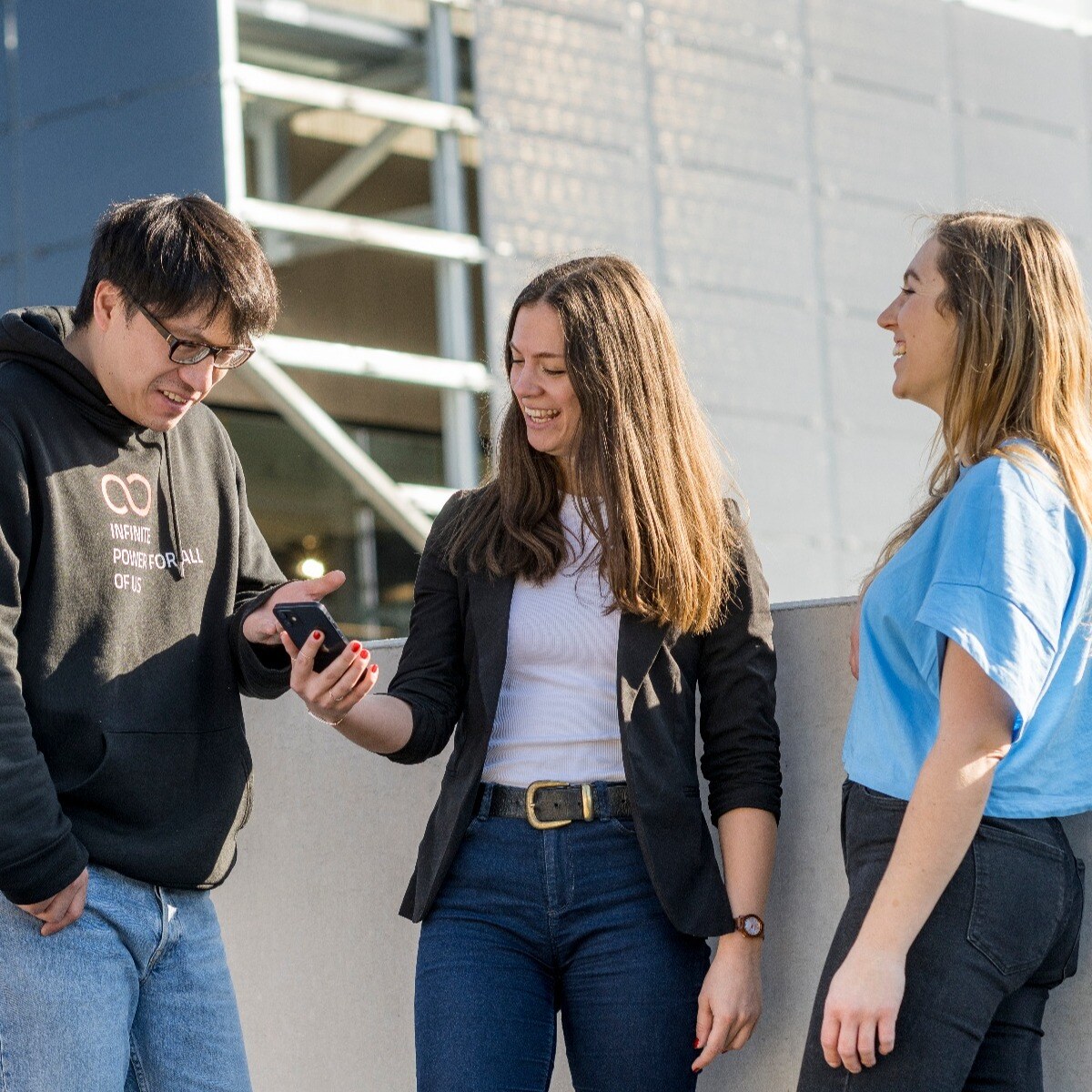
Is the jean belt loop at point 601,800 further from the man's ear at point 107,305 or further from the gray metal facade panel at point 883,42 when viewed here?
the gray metal facade panel at point 883,42

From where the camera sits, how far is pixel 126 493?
2.72 m

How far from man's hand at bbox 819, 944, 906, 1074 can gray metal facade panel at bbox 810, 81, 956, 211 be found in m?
15.1

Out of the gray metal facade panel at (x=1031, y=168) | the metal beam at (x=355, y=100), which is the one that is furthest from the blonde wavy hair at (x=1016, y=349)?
the gray metal facade panel at (x=1031, y=168)

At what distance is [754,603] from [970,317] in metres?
0.68

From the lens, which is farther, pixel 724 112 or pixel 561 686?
pixel 724 112

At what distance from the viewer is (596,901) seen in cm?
268

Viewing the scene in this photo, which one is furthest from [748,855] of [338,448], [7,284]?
[7,284]

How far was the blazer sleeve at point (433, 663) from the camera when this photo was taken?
2867 millimetres

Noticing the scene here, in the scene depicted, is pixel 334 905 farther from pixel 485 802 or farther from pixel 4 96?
pixel 4 96

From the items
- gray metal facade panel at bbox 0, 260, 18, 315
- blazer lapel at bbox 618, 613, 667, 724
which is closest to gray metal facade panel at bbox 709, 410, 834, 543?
gray metal facade panel at bbox 0, 260, 18, 315

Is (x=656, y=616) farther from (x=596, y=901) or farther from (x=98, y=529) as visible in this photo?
(x=98, y=529)

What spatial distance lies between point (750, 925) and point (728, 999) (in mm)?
132

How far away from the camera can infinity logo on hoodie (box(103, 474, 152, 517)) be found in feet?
8.81

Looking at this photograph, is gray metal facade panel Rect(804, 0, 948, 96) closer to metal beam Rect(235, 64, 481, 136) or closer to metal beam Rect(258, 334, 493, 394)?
metal beam Rect(235, 64, 481, 136)
